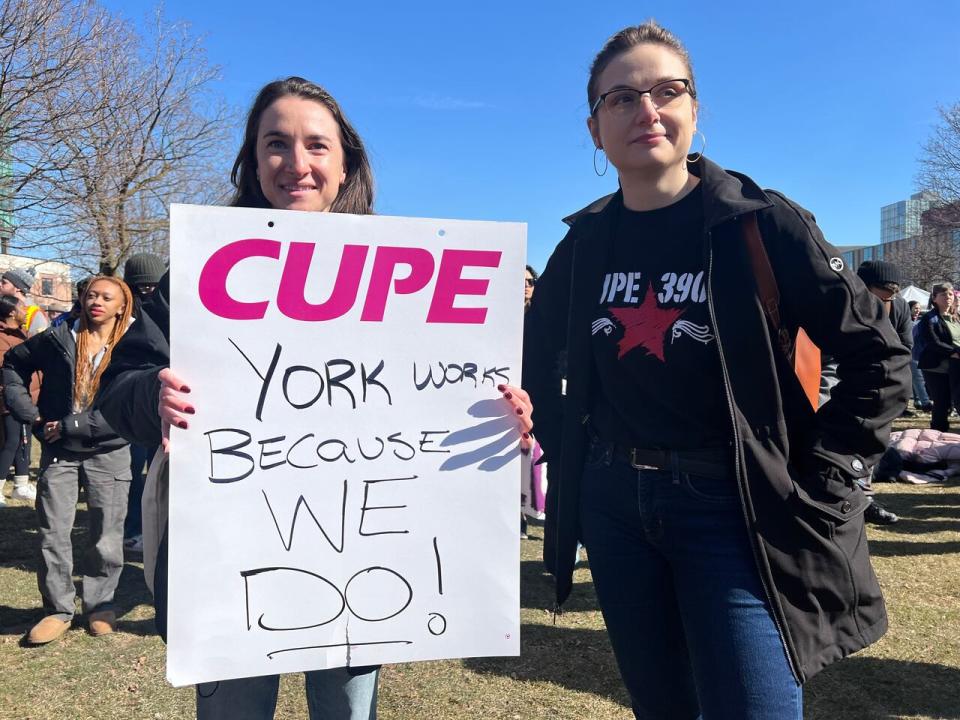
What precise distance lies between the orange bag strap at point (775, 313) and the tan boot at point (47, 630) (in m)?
3.91

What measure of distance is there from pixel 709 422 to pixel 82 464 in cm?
373

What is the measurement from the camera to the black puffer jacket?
3764mm

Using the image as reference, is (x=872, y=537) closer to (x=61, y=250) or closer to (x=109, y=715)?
(x=109, y=715)

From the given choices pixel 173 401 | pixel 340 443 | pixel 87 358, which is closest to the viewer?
pixel 173 401

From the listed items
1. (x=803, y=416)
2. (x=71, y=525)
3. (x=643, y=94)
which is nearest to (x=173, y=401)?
(x=643, y=94)

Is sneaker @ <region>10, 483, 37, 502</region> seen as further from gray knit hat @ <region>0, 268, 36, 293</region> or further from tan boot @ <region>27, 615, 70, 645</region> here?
tan boot @ <region>27, 615, 70, 645</region>

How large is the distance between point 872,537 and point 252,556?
5.56 m

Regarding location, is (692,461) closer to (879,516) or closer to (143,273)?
(143,273)

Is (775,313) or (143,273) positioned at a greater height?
(143,273)

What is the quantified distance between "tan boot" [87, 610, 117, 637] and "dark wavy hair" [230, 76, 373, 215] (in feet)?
10.2

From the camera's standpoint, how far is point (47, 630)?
3568 mm

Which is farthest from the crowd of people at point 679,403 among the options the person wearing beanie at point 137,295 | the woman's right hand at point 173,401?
the person wearing beanie at point 137,295

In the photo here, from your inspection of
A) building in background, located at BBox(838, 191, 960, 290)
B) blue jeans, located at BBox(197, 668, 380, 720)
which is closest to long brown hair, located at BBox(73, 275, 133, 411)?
blue jeans, located at BBox(197, 668, 380, 720)

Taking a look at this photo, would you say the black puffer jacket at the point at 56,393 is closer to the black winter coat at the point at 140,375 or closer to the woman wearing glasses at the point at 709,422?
the black winter coat at the point at 140,375
